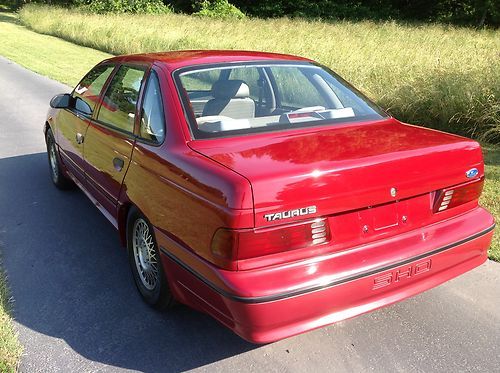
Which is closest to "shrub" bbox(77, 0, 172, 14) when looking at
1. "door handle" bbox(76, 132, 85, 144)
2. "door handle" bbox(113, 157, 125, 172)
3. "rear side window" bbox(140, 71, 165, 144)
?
"door handle" bbox(76, 132, 85, 144)

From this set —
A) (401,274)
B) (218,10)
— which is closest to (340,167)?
(401,274)

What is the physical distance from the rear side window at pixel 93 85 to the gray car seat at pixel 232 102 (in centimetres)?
110

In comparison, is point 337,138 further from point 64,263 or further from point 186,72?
point 64,263

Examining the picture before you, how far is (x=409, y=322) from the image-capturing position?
3197 mm

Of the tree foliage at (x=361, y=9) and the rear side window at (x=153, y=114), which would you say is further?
the tree foliage at (x=361, y=9)

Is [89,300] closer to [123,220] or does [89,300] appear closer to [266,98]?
[123,220]

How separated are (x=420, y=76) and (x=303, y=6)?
34917 millimetres

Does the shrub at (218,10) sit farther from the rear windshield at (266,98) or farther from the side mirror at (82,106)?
the rear windshield at (266,98)

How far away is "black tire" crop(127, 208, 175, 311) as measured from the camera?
3.20 meters

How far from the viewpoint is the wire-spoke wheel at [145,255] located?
3350 millimetres

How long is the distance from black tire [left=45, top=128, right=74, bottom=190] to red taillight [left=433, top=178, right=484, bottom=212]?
3.99 m

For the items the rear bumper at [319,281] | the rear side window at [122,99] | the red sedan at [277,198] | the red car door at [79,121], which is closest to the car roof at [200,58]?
the red sedan at [277,198]

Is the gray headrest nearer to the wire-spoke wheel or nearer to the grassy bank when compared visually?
the wire-spoke wheel

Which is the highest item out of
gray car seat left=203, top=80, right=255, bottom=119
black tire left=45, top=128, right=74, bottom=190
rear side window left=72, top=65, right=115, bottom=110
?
gray car seat left=203, top=80, right=255, bottom=119
